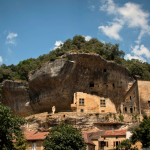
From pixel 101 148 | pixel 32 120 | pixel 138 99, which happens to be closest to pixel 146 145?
pixel 101 148

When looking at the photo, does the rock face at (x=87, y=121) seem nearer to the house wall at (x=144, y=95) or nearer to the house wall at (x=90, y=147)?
the house wall at (x=144, y=95)

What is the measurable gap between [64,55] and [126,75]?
15454 mm

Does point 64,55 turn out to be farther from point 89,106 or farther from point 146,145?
point 146,145

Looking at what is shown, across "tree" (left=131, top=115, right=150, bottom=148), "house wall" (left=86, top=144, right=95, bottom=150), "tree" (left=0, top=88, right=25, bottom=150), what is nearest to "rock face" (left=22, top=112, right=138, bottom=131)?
"house wall" (left=86, top=144, right=95, bottom=150)

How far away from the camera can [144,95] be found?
134 feet

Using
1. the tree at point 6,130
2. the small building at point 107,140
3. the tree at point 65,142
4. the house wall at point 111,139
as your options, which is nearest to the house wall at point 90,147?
the small building at point 107,140

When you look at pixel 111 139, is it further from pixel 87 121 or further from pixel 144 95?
pixel 144 95

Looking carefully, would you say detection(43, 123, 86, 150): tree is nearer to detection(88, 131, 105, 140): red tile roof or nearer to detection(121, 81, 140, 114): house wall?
detection(88, 131, 105, 140): red tile roof

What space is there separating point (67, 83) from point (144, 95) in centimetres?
1588

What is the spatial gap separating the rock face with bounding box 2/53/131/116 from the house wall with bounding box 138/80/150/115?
764cm

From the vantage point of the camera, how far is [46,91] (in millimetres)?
47062

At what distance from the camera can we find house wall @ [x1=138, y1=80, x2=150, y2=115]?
131ft

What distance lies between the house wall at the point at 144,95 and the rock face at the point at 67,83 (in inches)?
301

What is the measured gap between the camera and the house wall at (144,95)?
39.9m
